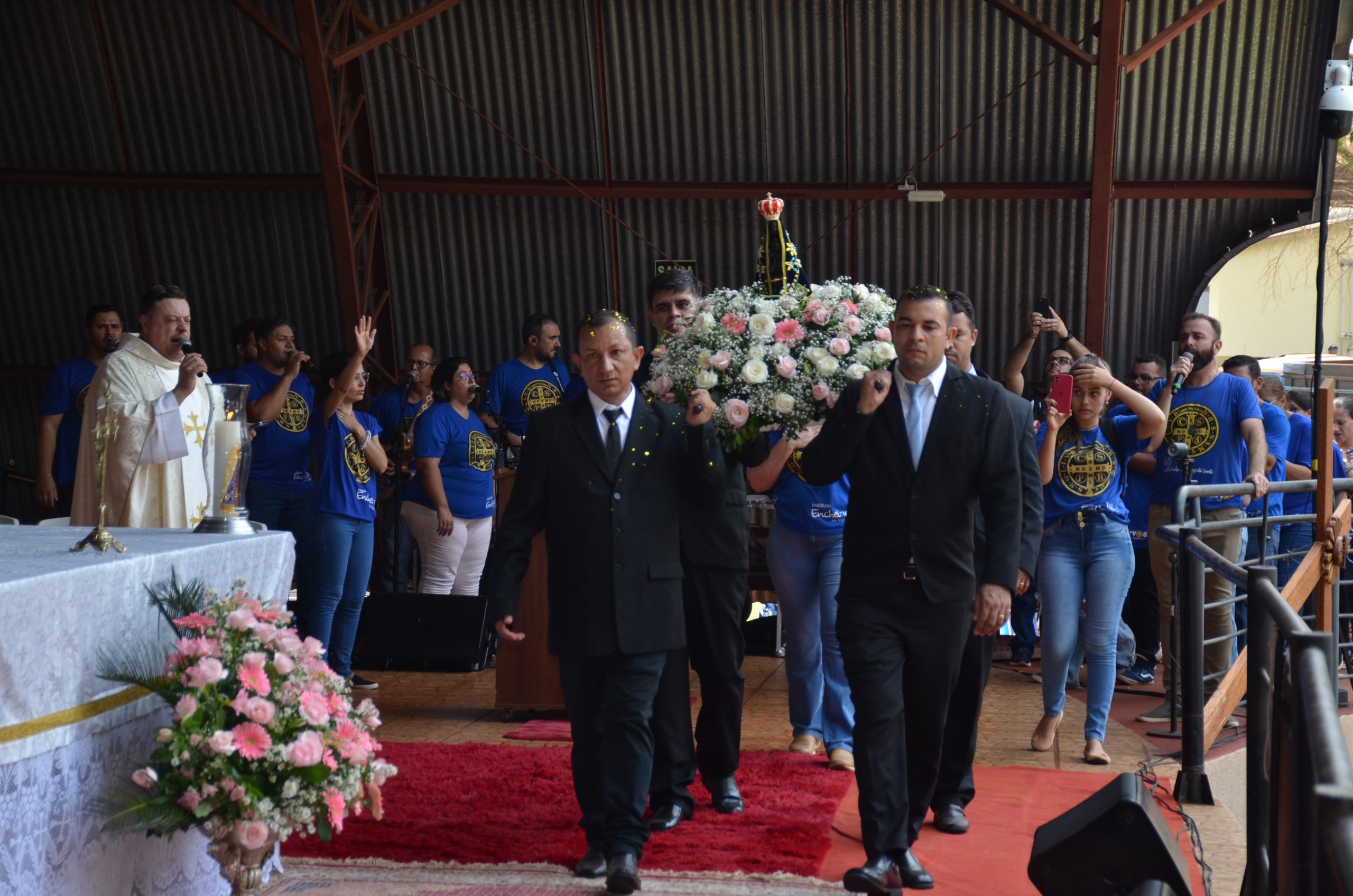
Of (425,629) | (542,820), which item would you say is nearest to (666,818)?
(542,820)

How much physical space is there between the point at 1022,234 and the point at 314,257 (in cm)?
609

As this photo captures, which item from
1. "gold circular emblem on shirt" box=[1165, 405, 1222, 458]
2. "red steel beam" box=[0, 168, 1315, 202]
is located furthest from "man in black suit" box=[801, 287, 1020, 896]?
"red steel beam" box=[0, 168, 1315, 202]

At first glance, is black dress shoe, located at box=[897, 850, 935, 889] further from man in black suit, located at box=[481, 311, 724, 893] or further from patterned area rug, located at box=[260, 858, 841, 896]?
man in black suit, located at box=[481, 311, 724, 893]

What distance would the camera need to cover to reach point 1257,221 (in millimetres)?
10492

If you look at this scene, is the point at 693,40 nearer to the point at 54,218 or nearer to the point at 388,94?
the point at 388,94

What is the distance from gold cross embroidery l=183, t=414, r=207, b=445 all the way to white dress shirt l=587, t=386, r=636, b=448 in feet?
5.68

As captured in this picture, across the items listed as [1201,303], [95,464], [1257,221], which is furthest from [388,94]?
[1201,303]

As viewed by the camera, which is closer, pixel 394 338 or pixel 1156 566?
pixel 1156 566

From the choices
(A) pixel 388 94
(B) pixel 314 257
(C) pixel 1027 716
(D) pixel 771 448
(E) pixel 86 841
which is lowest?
(C) pixel 1027 716

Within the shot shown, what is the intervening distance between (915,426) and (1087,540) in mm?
1891

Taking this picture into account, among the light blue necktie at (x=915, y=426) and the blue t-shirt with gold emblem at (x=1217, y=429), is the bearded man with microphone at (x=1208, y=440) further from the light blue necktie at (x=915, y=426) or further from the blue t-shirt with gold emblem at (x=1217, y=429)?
the light blue necktie at (x=915, y=426)

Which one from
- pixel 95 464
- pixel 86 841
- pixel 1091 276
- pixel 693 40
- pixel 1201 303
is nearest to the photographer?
pixel 86 841

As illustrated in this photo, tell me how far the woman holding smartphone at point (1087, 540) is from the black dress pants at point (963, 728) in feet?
3.63

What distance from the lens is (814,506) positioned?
501 centimetres
